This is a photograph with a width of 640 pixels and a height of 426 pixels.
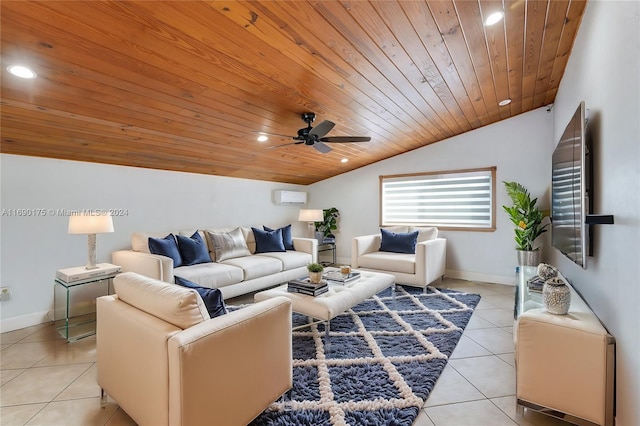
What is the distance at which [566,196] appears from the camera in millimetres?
2260

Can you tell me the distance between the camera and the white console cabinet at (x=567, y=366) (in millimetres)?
1470

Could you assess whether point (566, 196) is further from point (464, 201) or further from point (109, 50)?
point (109, 50)

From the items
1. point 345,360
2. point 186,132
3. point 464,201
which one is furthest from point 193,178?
point 464,201

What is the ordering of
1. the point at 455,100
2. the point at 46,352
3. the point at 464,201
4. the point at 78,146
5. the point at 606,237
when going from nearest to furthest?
1. the point at 606,237
2. the point at 46,352
3. the point at 78,146
4. the point at 455,100
5. the point at 464,201

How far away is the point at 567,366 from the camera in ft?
5.08

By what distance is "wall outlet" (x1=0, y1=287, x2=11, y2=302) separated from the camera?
9.28 ft

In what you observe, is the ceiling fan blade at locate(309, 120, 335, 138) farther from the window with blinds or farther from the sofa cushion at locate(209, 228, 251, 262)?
the window with blinds

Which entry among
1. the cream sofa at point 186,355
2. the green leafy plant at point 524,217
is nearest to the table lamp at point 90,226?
the cream sofa at point 186,355

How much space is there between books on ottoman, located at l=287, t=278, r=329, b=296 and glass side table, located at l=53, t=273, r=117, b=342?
1.82m

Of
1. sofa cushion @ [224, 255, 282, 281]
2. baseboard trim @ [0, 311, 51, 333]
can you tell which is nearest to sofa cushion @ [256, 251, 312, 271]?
sofa cushion @ [224, 255, 282, 281]

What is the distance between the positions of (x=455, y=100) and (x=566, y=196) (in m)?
1.65

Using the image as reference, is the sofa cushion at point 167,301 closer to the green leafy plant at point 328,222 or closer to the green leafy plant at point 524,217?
the green leafy plant at point 524,217

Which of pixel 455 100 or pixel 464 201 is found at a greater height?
pixel 455 100

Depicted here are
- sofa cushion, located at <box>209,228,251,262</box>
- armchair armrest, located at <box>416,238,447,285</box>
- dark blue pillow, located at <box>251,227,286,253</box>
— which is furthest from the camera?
dark blue pillow, located at <box>251,227,286,253</box>
